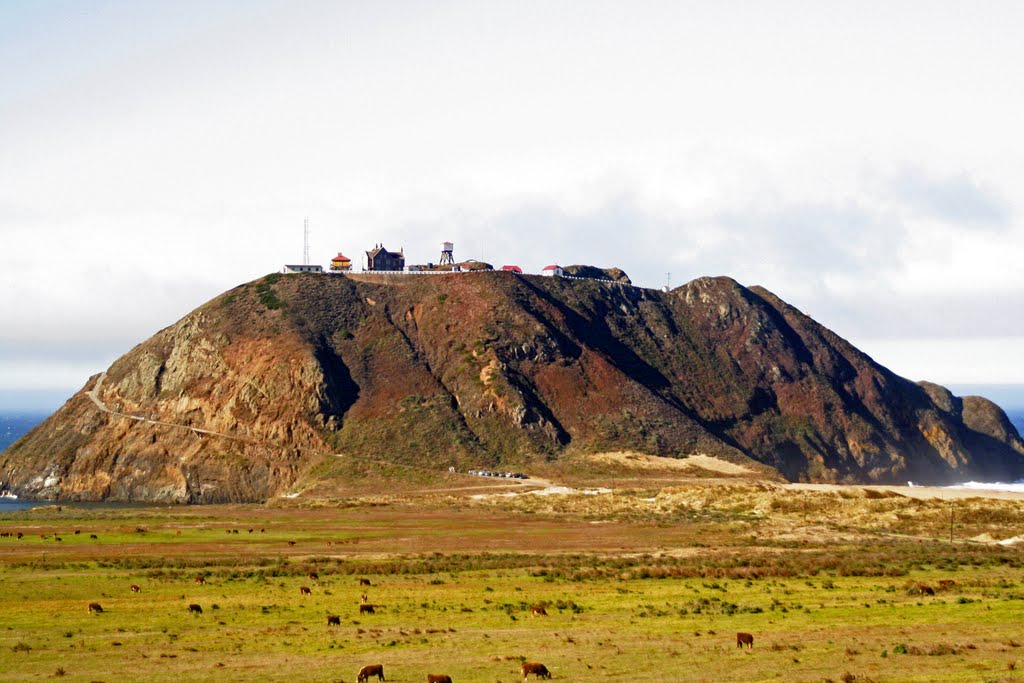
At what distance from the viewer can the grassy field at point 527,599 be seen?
38938 mm

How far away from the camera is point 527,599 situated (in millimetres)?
56062

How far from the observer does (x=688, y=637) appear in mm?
44281

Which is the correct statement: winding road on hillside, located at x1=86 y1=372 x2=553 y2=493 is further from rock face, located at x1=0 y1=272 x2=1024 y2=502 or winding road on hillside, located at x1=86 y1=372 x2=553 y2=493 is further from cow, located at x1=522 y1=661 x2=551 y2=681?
cow, located at x1=522 y1=661 x2=551 y2=681

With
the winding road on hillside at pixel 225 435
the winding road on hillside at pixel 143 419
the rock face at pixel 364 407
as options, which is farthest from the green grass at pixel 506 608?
the winding road on hillside at pixel 143 419

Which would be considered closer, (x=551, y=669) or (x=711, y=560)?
(x=551, y=669)

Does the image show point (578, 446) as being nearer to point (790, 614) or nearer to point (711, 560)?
point (711, 560)

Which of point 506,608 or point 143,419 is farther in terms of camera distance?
point 143,419

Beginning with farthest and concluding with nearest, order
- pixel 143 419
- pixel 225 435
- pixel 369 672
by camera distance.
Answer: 1. pixel 143 419
2. pixel 225 435
3. pixel 369 672

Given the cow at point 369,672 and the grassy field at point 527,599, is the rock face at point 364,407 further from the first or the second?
the cow at point 369,672

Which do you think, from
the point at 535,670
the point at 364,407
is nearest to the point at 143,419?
the point at 364,407

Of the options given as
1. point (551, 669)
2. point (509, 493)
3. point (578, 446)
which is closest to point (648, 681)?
point (551, 669)

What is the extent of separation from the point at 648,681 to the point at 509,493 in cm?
10230

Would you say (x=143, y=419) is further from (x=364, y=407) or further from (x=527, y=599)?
(x=527, y=599)

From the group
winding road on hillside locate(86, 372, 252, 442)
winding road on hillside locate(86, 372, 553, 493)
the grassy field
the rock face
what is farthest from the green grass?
winding road on hillside locate(86, 372, 252, 442)
